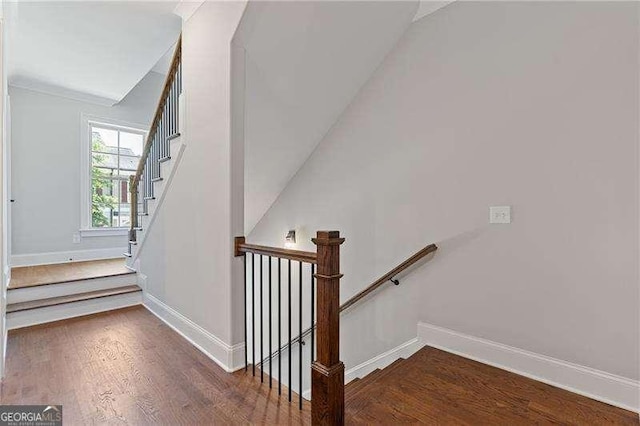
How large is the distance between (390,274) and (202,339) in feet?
5.26

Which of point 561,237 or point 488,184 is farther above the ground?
point 488,184

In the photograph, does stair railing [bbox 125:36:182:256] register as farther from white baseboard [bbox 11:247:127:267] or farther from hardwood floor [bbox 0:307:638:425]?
hardwood floor [bbox 0:307:638:425]

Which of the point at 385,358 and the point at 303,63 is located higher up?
the point at 303,63

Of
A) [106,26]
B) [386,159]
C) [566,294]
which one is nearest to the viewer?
[566,294]

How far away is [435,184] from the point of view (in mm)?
2436

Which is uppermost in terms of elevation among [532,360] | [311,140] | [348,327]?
[311,140]

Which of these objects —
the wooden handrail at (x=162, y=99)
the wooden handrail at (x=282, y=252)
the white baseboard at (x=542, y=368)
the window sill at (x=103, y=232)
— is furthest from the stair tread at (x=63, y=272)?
the white baseboard at (x=542, y=368)

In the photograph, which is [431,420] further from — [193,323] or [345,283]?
[193,323]

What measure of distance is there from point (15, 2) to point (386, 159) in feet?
11.2

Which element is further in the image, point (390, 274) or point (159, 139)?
point (159, 139)

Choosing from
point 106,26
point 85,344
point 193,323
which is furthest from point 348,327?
point 106,26

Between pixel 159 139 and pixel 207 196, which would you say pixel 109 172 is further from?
pixel 207 196

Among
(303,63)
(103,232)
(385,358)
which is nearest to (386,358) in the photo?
(385,358)

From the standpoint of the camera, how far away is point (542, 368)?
6.42ft
